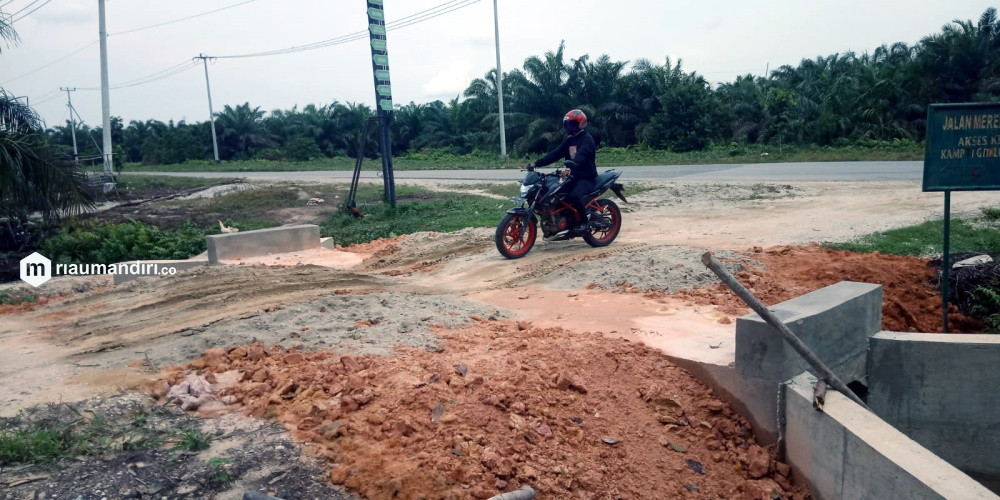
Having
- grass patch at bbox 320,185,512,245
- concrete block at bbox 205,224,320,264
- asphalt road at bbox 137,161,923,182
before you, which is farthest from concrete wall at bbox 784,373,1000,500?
asphalt road at bbox 137,161,923,182

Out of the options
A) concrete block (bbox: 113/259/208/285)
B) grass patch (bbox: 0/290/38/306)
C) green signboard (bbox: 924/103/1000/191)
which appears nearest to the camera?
green signboard (bbox: 924/103/1000/191)

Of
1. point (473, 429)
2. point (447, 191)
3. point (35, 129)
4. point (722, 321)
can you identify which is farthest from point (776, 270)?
point (447, 191)

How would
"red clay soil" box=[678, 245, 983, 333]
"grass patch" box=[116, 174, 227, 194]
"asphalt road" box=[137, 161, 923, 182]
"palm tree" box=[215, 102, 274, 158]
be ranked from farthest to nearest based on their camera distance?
"palm tree" box=[215, 102, 274, 158], "grass patch" box=[116, 174, 227, 194], "asphalt road" box=[137, 161, 923, 182], "red clay soil" box=[678, 245, 983, 333]

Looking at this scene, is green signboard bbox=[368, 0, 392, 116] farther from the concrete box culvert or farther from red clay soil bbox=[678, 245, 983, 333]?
the concrete box culvert

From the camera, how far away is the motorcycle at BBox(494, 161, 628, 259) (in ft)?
31.4

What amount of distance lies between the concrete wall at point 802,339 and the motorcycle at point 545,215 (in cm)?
417

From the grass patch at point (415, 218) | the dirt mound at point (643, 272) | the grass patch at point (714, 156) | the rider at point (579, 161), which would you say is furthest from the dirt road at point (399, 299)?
the grass patch at point (714, 156)

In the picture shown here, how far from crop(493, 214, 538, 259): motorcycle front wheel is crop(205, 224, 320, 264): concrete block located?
3.63m

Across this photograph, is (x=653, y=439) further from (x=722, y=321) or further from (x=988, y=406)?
(x=988, y=406)

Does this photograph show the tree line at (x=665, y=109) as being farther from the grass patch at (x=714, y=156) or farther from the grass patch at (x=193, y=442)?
the grass patch at (x=193, y=442)

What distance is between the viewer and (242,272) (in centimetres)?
860

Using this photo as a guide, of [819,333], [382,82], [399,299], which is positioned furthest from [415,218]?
[819,333]

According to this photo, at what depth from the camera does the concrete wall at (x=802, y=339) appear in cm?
501

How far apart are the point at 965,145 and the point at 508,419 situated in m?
5.21
